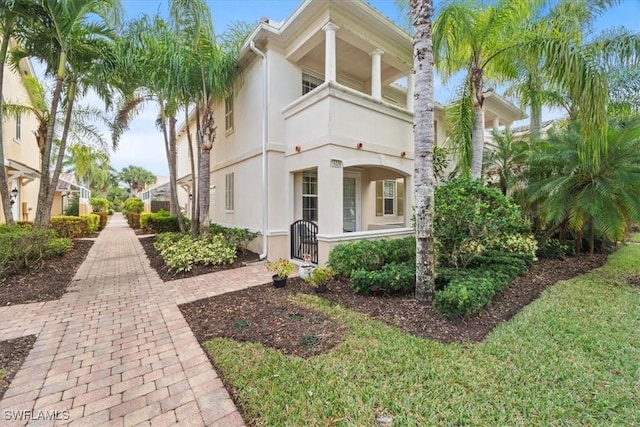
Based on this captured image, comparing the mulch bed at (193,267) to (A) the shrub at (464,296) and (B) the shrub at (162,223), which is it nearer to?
(B) the shrub at (162,223)

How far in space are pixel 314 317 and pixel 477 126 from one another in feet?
25.8

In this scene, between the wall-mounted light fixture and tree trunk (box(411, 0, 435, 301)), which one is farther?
the wall-mounted light fixture

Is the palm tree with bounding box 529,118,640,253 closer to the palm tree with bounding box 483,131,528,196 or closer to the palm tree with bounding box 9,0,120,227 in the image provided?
the palm tree with bounding box 483,131,528,196

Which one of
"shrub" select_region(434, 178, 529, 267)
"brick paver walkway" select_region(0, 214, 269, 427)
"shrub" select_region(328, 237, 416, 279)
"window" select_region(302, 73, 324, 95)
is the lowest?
"brick paver walkway" select_region(0, 214, 269, 427)

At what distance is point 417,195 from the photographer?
17.6 ft

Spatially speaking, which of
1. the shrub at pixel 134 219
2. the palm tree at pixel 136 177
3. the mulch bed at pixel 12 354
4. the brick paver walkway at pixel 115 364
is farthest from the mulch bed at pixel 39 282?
the palm tree at pixel 136 177

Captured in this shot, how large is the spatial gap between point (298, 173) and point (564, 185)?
8095mm

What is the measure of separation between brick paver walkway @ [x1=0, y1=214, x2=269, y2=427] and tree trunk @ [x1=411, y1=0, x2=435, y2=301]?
398 cm

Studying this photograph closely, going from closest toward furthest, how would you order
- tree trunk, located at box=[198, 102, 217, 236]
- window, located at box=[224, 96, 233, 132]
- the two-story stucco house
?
the two-story stucco house → tree trunk, located at box=[198, 102, 217, 236] → window, located at box=[224, 96, 233, 132]

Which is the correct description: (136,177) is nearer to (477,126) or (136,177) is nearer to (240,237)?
(240,237)

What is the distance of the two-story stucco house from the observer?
7871 mm

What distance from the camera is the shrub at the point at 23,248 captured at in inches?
277

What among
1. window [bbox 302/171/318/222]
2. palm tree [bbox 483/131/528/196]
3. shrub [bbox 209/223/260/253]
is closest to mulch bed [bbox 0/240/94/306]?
shrub [bbox 209/223/260/253]

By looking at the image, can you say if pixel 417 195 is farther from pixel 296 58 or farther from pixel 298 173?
pixel 296 58
